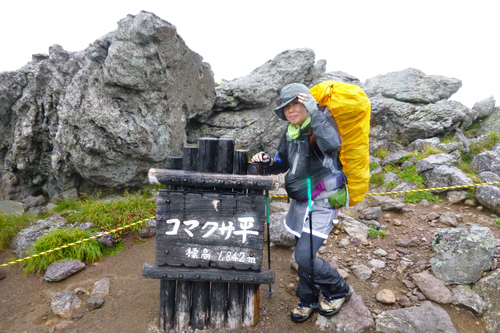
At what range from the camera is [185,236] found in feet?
10.7

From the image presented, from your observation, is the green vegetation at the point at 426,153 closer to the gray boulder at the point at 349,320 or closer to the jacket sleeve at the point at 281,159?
Answer: the gray boulder at the point at 349,320

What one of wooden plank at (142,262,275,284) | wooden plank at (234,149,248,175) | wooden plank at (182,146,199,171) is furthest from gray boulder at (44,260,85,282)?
wooden plank at (234,149,248,175)

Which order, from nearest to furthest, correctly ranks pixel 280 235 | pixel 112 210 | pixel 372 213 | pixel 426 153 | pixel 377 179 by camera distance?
pixel 280 235
pixel 372 213
pixel 112 210
pixel 377 179
pixel 426 153

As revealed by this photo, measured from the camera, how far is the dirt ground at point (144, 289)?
368 centimetres

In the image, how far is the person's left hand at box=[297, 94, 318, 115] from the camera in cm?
297

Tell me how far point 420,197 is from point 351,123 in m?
5.10

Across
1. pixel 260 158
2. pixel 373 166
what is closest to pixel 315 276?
pixel 260 158

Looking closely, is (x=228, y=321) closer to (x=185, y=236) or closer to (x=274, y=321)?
(x=274, y=321)

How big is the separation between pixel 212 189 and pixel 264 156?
2.60 ft

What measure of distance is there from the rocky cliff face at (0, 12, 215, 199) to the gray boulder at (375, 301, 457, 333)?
616 cm

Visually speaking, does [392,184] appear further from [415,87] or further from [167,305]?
[167,305]

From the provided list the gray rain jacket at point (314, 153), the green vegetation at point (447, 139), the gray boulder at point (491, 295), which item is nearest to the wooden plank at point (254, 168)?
the gray rain jacket at point (314, 153)

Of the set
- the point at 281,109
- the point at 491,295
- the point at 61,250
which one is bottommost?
the point at 61,250

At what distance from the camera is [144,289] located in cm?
449
